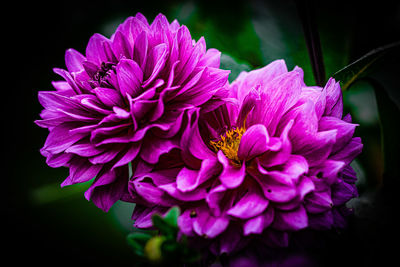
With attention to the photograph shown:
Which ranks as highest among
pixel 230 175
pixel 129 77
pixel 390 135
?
pixel 129 77

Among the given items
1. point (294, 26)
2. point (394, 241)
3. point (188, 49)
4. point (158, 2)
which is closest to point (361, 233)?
point (394, 241)

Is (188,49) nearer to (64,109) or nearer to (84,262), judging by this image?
(64,109)

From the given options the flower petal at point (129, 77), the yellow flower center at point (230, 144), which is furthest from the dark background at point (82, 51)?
the flower petal at point (129, 77)

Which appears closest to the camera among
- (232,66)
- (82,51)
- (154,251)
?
(154,251)

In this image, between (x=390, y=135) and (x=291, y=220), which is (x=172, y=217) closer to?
(x=291, y=220)

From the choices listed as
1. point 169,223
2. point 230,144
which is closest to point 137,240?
point 169,223

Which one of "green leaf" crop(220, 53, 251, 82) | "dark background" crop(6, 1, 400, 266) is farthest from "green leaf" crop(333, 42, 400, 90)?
"green leaf" crop(220, 53, 251, 82)

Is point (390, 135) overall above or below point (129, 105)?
below
